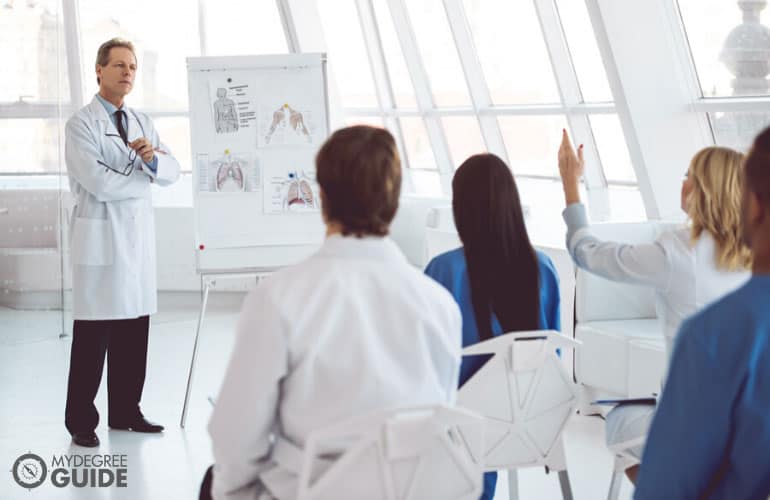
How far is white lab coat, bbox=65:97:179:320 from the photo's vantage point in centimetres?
410

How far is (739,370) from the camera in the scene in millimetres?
1312

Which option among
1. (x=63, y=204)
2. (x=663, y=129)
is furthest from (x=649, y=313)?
(x=63, y=204)

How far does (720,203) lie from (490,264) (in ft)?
1.98

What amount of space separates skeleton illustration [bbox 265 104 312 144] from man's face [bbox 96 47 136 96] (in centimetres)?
78

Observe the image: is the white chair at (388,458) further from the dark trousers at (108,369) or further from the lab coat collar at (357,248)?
the dark trousers at (108,369)

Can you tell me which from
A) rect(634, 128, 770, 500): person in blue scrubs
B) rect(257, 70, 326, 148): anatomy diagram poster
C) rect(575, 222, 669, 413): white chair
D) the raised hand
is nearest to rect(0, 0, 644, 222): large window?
rect(575, 222, 669, 413): white chair

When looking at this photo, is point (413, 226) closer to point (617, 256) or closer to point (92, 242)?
point (92, 242)

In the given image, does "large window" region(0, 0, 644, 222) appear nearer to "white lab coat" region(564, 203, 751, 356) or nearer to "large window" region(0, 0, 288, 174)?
"large window" region(0, 0, 288, 174)

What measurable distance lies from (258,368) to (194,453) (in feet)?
8.41

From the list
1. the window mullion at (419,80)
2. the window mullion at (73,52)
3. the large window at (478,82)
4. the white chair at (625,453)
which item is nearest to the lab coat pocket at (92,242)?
the white chair at (625,453)

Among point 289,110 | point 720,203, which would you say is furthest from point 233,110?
point 720,203

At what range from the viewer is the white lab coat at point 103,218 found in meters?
4.10

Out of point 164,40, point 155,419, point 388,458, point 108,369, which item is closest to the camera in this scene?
point 388,458

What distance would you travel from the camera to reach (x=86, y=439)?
4.09 metres
